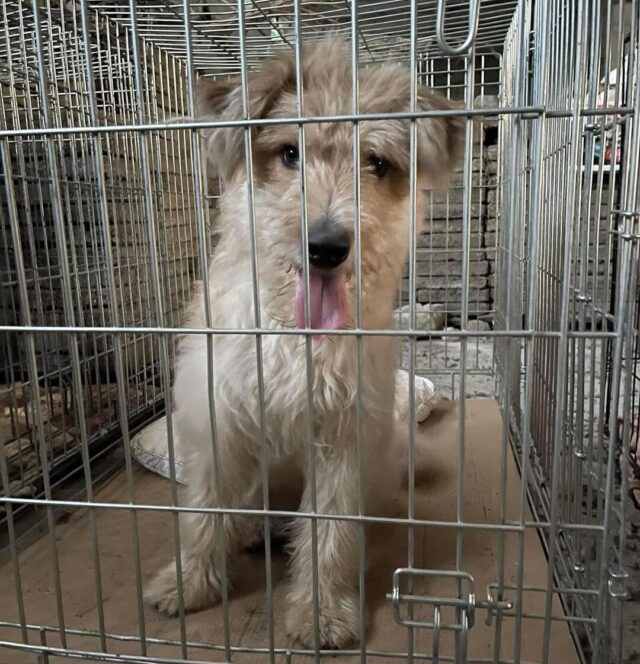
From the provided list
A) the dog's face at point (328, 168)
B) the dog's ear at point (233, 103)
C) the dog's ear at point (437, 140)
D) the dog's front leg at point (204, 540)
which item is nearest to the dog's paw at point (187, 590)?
the dog's front leg at point (204, 540)

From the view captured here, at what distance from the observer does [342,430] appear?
1.21 meters

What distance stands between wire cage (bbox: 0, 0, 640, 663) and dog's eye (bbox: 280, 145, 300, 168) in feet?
0.64

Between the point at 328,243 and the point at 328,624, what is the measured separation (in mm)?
730

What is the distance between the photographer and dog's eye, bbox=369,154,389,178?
120 cm

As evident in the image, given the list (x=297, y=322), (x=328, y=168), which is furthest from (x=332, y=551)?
(x=328, y=168)

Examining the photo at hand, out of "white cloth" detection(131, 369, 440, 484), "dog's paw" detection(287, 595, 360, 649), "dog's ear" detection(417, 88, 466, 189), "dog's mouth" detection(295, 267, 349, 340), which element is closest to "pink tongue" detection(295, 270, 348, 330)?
"dog's mouth" detection(295, 267, 349, 340)

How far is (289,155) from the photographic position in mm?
1197

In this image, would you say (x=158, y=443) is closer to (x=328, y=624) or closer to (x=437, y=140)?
(x=328, y=624)

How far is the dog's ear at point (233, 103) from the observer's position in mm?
1207

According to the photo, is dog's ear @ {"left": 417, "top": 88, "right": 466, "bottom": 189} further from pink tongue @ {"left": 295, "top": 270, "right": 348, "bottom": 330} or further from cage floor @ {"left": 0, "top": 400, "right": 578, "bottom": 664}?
cage floor @ {"left": 0, "top": 400, "right": 578, "bottom": 664}

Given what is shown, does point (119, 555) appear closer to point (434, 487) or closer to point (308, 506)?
point (308, 506)

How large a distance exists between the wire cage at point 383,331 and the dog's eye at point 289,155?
0.64 ft

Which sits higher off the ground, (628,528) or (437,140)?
(437,140)

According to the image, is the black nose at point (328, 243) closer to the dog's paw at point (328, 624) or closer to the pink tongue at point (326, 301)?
the pink tongue at point (326, 301)
